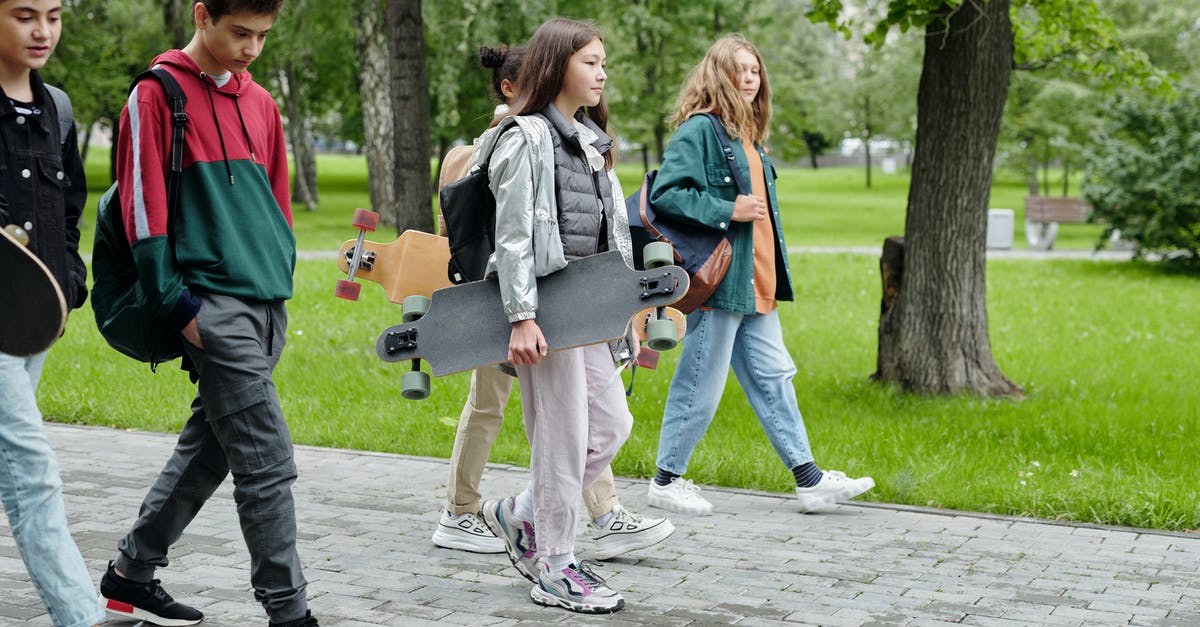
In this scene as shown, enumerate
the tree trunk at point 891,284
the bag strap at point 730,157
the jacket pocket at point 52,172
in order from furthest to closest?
the tree trunk at point 891,284 → the bag strap at point 730,157 → the jacket pocket at point 52,172

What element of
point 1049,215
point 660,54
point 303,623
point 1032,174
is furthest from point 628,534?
point 1032,174

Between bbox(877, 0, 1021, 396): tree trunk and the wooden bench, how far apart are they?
16156mm

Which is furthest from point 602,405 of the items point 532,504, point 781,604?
point 781,604

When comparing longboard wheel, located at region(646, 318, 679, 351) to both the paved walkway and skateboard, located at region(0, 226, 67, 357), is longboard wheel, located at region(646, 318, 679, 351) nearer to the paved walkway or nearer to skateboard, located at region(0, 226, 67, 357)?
the paved walkway

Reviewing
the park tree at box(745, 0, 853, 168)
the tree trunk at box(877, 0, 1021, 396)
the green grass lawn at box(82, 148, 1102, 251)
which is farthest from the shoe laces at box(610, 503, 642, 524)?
the park tree at box(745, 0, 853, 168)

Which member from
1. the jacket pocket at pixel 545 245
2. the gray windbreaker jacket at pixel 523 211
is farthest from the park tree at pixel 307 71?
the jacket pocket at pixel 545 245

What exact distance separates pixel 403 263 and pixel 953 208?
4.81m

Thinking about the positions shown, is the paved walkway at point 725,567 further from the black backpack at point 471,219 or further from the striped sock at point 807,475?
the black backpack at point 471,219

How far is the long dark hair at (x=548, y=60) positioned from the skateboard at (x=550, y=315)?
0.54 m

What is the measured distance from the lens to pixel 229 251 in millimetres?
3824

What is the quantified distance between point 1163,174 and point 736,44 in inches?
577

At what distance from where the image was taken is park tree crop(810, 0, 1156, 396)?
8641 millimetres

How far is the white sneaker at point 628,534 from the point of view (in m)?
5.01

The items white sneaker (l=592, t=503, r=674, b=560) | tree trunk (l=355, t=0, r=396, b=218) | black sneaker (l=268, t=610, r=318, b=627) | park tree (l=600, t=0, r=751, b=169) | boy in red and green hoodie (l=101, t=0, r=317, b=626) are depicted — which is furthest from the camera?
park tree (l=600, t=0, r=751, b=169)
